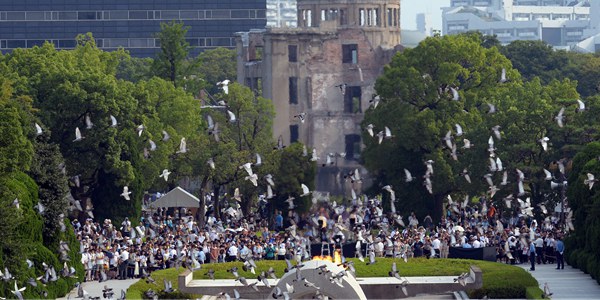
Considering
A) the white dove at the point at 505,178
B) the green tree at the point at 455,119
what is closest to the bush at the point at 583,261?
the white dove at the point at 505,178

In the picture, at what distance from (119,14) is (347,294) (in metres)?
134

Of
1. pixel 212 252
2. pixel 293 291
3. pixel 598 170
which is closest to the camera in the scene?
pixel 293 291

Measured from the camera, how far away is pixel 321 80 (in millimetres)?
133125

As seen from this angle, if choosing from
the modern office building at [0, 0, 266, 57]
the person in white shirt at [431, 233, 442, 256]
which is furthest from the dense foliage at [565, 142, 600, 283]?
the modern office building at [0, 0, 266, 57]

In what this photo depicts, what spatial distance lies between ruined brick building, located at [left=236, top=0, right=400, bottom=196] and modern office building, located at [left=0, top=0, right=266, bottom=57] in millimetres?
50078

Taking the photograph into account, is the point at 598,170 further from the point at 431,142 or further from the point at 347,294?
the point at 431,142

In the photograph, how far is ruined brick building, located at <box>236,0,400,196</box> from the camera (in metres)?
131

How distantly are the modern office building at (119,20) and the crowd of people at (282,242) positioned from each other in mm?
102547

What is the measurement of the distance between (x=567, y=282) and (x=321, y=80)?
70.7 m

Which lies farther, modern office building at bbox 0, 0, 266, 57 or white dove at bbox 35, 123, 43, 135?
modern office building at bbox 0, 0, 266, 57

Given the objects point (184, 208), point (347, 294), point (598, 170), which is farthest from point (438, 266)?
point (184, 208)

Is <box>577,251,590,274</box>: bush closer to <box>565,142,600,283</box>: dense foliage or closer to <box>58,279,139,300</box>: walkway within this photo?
<box>565,142,600,283</box>: dense foliage

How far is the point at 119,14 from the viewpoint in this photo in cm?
18762

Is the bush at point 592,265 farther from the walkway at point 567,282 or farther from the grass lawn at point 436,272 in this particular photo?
the grass lawn at point 436,272
